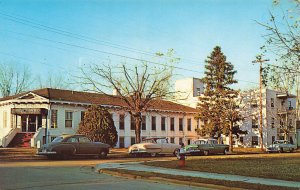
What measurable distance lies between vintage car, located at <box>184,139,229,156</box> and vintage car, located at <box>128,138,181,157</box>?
2.89 m

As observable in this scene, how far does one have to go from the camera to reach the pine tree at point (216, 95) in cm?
4984

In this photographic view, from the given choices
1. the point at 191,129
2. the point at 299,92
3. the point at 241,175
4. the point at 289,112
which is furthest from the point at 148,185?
the point at 289,112

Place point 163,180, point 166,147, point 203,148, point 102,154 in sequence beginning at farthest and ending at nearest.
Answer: point 203,148
point 166,147
point 102,154
point 163,180

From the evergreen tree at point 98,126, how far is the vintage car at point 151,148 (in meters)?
6.60

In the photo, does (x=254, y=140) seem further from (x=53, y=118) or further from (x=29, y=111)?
(x=29, y=111)

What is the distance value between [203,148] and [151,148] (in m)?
6.05

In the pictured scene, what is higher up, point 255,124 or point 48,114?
point 48,114

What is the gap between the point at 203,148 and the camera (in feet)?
114

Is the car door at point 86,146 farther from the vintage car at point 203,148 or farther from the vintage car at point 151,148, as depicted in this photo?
the vintage car at point 203,148

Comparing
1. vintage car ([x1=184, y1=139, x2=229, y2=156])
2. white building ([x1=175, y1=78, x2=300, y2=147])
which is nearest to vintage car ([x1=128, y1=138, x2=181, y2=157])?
vintage car ([x1=184, y1=139, x2=229, y2=156])

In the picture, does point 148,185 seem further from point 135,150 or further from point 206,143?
point 206,143

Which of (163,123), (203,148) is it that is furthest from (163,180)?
(163,123)

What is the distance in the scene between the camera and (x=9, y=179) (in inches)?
547

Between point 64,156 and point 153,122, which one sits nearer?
point 64,156
